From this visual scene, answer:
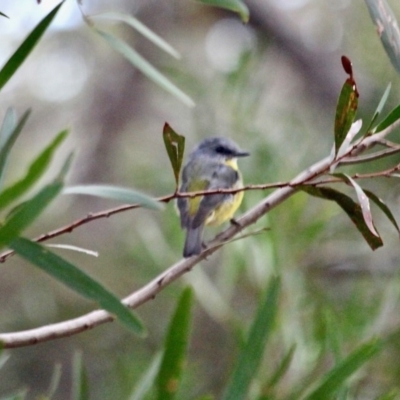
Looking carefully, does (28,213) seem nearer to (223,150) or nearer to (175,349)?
(175,349)

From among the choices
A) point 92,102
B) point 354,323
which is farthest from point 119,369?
point 92,102

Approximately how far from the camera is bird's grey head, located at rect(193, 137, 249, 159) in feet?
7.95


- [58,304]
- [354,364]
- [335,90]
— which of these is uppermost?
[354,364]

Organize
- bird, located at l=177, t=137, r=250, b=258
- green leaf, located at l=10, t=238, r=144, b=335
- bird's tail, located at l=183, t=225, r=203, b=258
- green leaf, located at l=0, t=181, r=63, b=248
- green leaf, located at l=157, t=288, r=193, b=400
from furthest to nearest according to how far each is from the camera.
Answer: bird, located at l=177, t=137, r=250, b=258, bird's tail, located at l=183, t=225, r=203, b=258, green leaf, located at l=157, t=288, r=193, b=400, green leaf, located at l=10, t=238, r=144, b=335, green leaf, located at l=0, t=181, r=63, b=248

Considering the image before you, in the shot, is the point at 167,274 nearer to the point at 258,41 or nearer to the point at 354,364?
the point at 354,364

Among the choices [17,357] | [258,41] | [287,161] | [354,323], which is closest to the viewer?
[354,323]

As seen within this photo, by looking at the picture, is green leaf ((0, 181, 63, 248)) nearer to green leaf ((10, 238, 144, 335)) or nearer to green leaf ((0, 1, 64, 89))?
green leaf ((10, 238, 144, 335))

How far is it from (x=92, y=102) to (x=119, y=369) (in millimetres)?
2287

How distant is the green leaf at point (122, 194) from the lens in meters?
0.75

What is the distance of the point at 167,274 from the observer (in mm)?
1114

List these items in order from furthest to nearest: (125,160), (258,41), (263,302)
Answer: (125,160) → (258,41) → (263,302)

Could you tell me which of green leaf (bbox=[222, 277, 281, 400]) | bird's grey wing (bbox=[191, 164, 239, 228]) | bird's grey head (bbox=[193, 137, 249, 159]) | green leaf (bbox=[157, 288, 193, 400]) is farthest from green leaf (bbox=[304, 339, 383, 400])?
bird's grey head (bbox=[193, 137, 249, 159])

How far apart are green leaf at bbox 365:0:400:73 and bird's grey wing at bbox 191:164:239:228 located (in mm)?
1014

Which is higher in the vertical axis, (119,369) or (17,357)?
(119,369)
